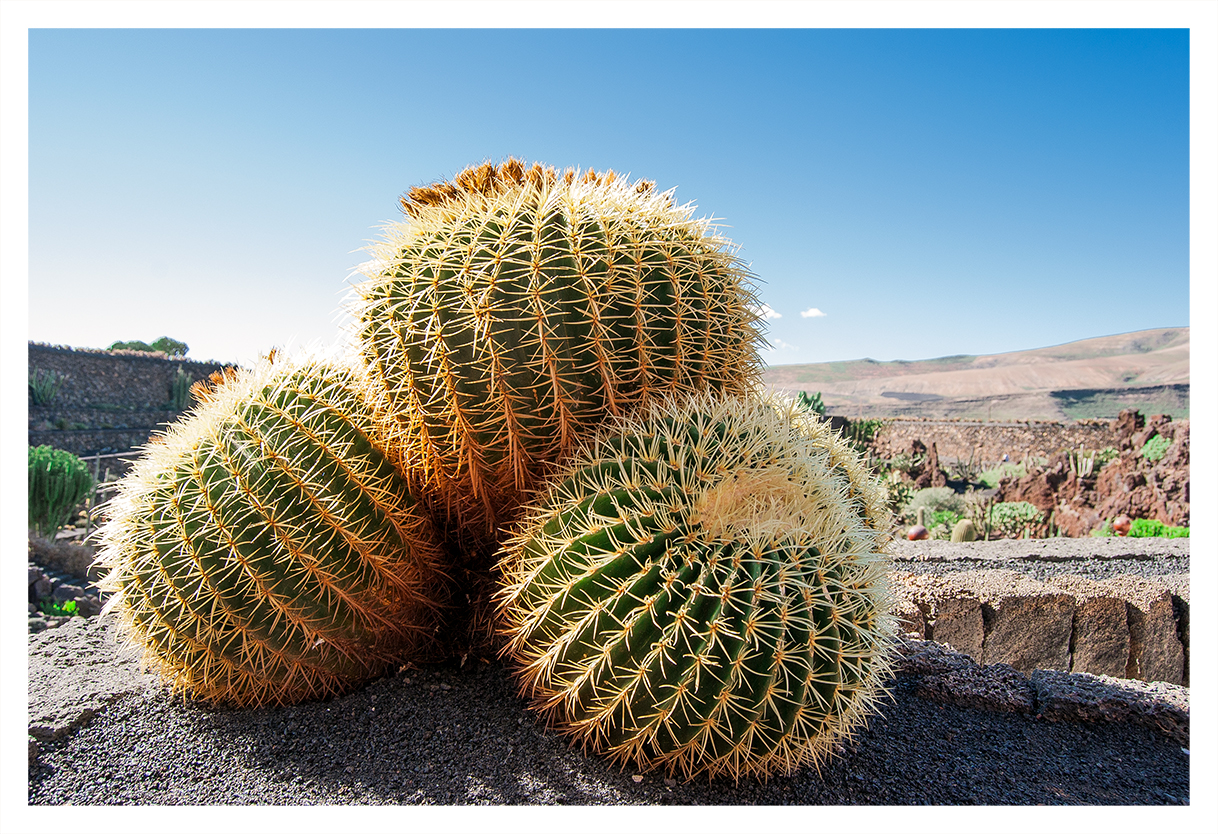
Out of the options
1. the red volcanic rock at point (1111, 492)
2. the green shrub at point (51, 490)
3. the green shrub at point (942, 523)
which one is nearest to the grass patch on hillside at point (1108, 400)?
the red volcanic rock at point (1111, 492)

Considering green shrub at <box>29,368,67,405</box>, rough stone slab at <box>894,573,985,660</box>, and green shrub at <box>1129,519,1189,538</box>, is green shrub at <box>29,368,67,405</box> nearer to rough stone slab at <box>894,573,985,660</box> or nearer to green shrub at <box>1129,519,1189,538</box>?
rough stone slab at <box>894,573,985,660</box>

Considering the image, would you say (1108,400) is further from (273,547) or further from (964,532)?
(273,547)

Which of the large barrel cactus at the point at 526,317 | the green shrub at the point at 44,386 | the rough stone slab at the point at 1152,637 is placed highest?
the green shrub at the point at 44,386

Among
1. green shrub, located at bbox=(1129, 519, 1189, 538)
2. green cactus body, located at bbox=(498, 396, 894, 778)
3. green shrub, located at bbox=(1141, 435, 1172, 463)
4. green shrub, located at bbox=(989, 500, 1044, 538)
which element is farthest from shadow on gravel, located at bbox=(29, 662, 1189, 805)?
green shrub, located at bbox=(1141, 435, 1172, 463)

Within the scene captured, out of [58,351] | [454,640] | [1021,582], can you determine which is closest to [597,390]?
[454,640]

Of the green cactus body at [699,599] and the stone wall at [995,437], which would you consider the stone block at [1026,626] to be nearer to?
the green cactus body at [699,599]
